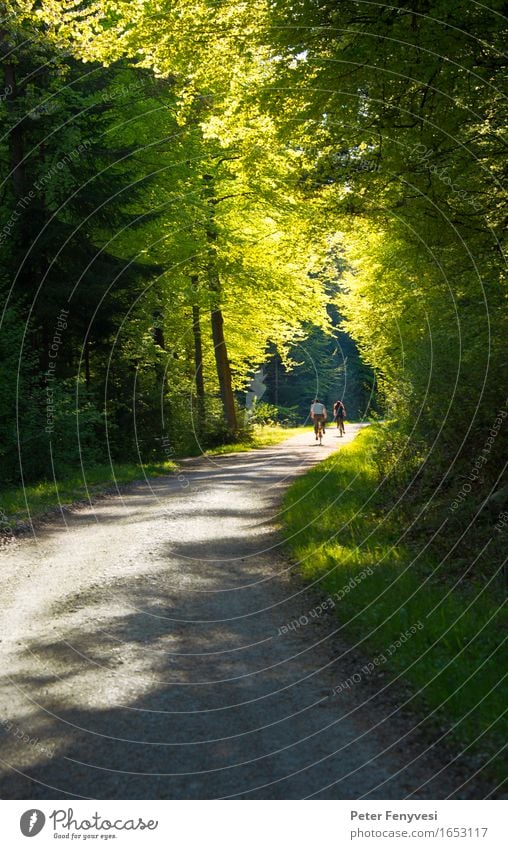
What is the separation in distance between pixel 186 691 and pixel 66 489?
11.6 metres

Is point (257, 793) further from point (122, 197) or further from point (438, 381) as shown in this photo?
point (122, 197)

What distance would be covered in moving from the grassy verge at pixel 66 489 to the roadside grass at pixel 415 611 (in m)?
4.77

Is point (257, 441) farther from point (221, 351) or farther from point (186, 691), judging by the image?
point (186, 691)

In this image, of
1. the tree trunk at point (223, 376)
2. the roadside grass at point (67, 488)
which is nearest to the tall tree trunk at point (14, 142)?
the roadside grass at point (67, 488)

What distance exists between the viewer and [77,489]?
1738 centimetres

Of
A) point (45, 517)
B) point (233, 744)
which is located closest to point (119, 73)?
point (45, 517)

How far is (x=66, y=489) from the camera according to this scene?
55.7 ft

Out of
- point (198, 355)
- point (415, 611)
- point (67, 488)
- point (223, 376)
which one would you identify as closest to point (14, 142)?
point (67, 488)

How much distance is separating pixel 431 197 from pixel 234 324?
24.3m

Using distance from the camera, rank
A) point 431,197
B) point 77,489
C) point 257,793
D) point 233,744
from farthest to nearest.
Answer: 1. point 77,489
2. point 431,197
3. point 233,744
4. point 257,793

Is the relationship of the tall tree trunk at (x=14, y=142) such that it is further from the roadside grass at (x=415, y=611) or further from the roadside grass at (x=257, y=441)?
the roadside grass at (x=415, y=611)

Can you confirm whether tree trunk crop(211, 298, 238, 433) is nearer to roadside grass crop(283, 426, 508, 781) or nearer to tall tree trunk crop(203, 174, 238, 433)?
tall tree trunk crop(203, 174, 238, 433)

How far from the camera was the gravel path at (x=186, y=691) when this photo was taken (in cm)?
456

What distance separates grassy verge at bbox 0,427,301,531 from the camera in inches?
561
